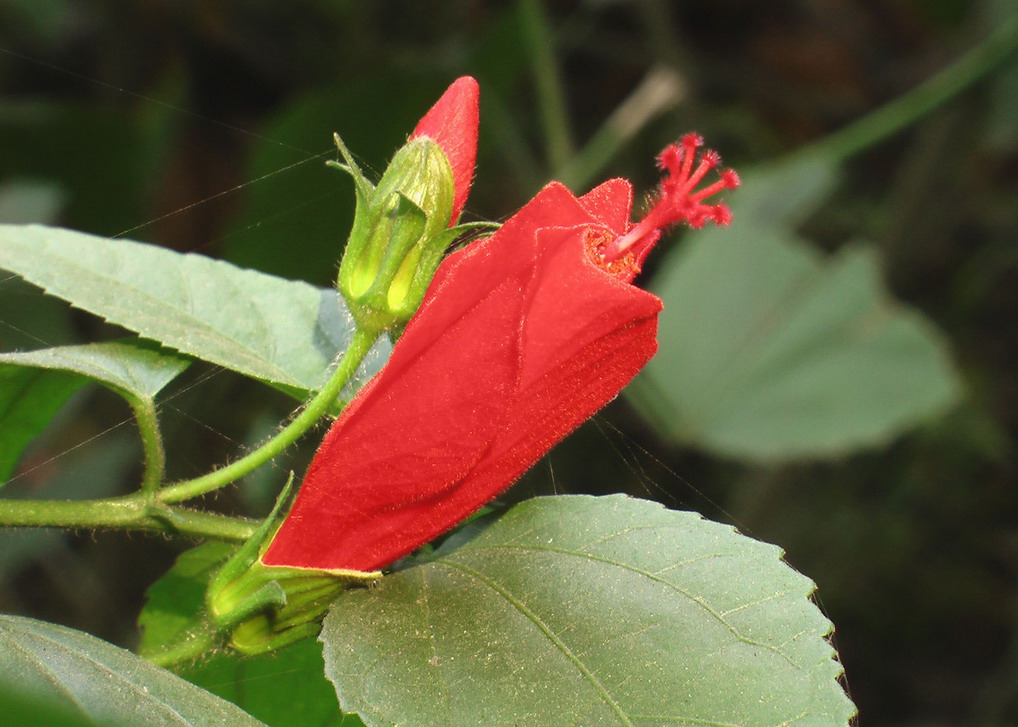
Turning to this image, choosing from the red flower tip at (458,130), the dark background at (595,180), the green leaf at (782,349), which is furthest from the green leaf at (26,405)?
the green leaf at (782,349)

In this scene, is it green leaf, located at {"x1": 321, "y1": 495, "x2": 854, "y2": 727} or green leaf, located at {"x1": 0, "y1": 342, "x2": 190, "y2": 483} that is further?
green leaf, located at {"x1": 0, "y1": 342, "x2": 190, "y2": 483}

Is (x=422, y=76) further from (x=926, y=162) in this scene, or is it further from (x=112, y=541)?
(x=926, y=162)

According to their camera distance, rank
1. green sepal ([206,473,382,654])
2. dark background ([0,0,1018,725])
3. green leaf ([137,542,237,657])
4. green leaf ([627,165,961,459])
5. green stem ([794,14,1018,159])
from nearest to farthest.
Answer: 1. green sepal ([206,473,382,654])
2. green leaf ([137,542,237,657])
3. dark background ([0,0,1018,725])
4. green stem ([794,14,1018,159])
5. green leaf ([627,165,961,459])

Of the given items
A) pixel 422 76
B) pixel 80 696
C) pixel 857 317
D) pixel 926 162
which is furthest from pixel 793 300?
pixel 80 696

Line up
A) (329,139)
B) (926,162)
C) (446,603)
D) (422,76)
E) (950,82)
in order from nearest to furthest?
(446,603)
(329,139)
(422,76)
(950,82)
(926,162)

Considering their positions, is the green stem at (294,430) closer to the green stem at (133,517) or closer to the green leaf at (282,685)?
the green stem at (133,517)

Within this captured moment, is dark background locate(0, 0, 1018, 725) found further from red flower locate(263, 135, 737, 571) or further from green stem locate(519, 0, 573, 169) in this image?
red flower locate(263, 135, 737, 571)

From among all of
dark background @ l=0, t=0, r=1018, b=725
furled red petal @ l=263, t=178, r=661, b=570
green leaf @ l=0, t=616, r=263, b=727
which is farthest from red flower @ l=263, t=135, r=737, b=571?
dark background @ l=0, t=0, r=1018, b=725
